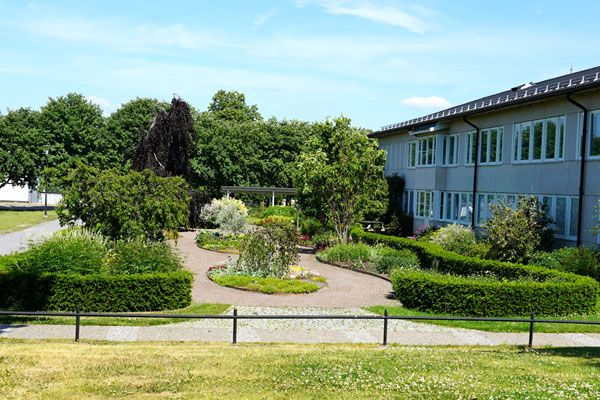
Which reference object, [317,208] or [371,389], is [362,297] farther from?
[317,208]

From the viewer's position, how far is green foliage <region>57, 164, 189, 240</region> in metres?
25.4

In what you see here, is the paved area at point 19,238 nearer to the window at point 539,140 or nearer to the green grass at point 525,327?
the green grass at point 525,327

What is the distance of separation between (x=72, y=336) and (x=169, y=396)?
6.54m

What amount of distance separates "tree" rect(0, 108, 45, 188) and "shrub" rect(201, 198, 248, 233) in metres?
25.9

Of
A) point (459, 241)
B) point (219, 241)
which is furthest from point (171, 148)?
point (459, 241)

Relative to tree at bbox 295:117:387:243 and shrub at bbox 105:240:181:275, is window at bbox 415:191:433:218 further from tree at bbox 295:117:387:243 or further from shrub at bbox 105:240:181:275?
shrub at bbox 105:240:181:275

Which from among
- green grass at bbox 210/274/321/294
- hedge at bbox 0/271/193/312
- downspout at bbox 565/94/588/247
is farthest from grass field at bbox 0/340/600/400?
downspout at bbox 565/94/588/247

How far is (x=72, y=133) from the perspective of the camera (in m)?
66.6

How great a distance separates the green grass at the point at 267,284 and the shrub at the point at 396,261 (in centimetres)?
446

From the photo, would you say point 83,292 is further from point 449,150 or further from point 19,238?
point 449,150

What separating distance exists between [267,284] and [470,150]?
52.1 feet

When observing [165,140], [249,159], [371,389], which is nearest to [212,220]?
[165,140]

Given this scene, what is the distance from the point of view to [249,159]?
221 feet

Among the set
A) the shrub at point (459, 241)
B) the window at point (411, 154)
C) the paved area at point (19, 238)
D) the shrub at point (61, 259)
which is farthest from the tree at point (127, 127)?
the shrub at point (61, 259)
